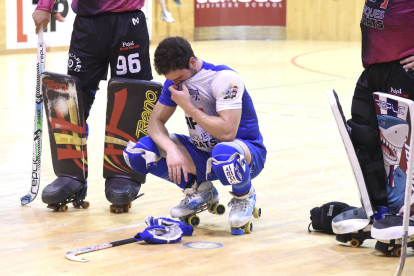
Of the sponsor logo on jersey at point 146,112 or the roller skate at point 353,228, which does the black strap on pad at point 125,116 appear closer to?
the sponsor logo on jersey at point 146,112

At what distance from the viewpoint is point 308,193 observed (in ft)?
13.9

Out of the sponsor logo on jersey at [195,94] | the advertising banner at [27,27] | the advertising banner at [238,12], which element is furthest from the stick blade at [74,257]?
the advertising banner at [238,12]

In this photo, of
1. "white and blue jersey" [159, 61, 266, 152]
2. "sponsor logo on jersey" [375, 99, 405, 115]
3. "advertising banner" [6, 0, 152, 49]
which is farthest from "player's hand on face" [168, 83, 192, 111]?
"advertising banner" [6, 0, 152, 49]

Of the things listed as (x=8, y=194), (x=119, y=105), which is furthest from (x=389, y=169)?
(x=8, y=194)

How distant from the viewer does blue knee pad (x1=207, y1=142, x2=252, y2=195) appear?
3273 mm

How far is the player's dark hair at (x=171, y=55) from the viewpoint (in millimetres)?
3301

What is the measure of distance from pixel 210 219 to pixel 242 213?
341 millimetres

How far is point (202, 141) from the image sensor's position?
142 inches

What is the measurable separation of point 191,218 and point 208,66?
0.80 meters

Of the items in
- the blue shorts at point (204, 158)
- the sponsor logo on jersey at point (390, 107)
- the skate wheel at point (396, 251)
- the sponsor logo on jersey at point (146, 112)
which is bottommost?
the skate wheel at point (396, 251)

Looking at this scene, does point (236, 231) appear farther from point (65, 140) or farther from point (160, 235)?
point (65, 140)

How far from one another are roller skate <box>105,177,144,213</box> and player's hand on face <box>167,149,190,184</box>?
489 millimetres

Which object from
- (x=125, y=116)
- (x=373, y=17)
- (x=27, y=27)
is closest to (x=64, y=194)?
(x=125, y=116)

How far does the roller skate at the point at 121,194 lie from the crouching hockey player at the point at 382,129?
3.90ft
